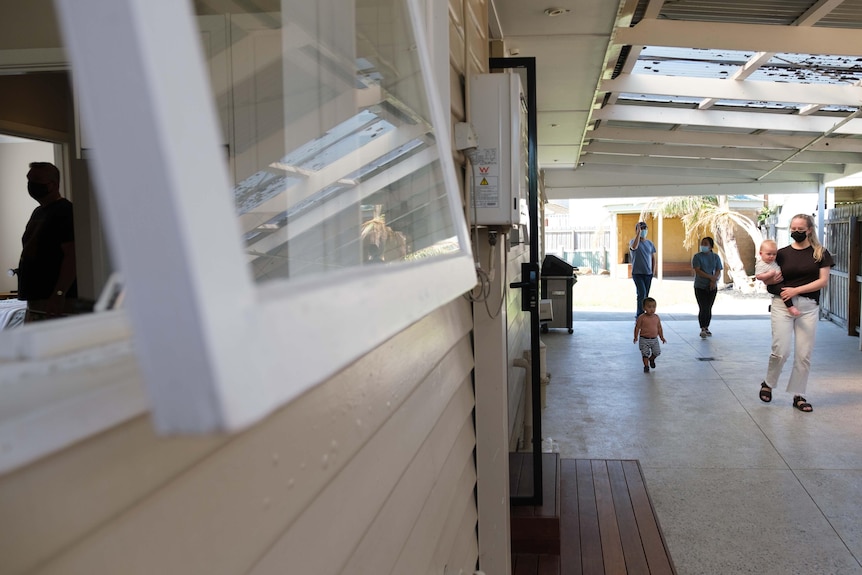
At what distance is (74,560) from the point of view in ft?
1.87

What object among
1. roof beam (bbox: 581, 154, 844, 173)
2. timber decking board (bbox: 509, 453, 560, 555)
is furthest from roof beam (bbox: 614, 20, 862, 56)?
roof beam (bbox: 581, 154, 844, 173)

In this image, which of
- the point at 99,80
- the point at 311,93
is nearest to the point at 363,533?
the point at 311,93

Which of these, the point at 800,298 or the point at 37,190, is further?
the point at 800,298

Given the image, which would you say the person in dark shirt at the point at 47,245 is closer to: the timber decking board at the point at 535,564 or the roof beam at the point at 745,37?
the timber decking board at the point at 535,564

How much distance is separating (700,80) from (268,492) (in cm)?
737

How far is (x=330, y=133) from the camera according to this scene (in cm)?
130

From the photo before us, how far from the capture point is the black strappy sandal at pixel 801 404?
Result: 6426 millimetres

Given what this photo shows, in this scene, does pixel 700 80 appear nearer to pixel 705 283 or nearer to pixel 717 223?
pixel 705 283

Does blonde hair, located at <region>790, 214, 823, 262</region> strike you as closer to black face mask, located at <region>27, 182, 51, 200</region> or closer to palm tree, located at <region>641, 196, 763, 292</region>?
black face mask, located at <region>27, 182, 51, 200</region>

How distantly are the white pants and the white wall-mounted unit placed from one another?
4.66m

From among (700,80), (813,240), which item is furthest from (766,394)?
(700,80)

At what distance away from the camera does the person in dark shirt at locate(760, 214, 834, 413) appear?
6.48m

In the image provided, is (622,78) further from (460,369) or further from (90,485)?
(90,485)

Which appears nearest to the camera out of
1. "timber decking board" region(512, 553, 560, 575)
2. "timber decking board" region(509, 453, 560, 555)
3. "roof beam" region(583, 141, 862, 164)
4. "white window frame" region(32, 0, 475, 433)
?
"white window frame" region(32, 0, 475, 433)
